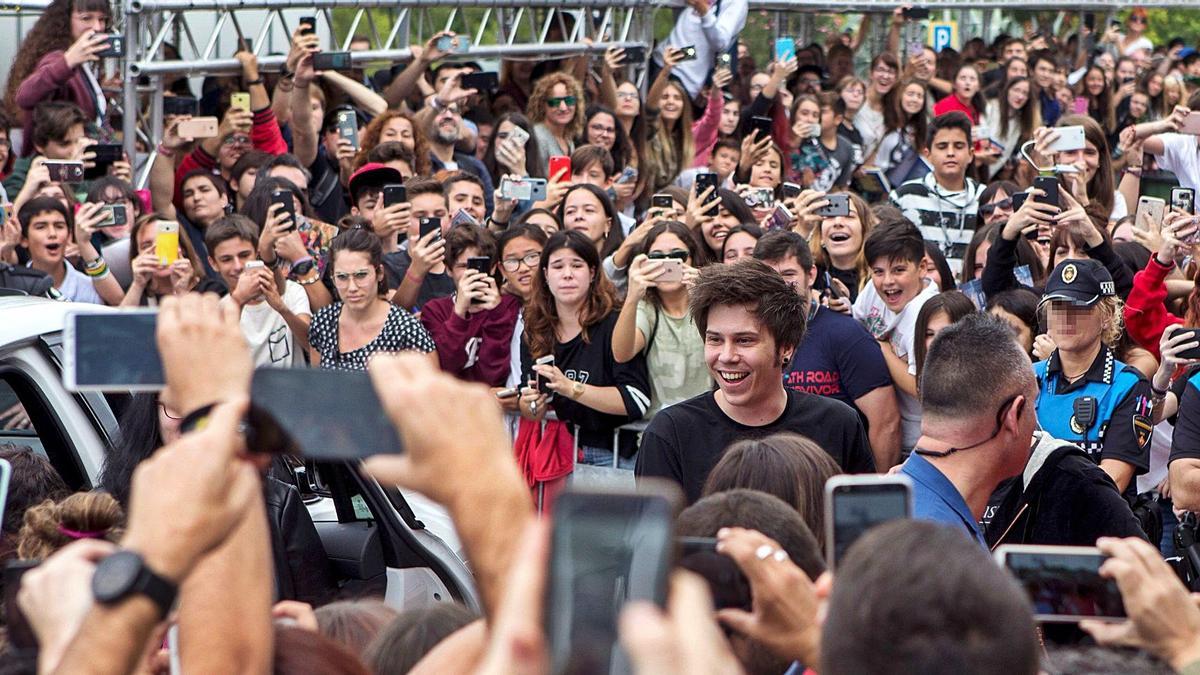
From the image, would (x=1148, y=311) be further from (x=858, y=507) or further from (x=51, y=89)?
(x=51, y=89)

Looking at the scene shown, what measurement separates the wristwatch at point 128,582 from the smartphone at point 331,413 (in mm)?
211

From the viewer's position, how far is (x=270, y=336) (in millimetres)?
7082

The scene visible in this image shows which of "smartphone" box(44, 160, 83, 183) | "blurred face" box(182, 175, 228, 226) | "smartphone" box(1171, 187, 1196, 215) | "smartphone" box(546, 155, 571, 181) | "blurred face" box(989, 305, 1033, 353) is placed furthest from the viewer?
"smartphone" box(546, 155, 571, 181)

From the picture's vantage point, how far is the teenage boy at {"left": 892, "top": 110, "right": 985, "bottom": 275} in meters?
9.38

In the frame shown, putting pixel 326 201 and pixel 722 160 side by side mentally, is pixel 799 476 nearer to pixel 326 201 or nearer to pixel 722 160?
pixel 326 201

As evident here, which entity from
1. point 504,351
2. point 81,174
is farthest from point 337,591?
point 81,174

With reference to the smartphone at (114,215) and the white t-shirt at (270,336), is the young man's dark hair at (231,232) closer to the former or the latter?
the white t-shirt at (270,336)

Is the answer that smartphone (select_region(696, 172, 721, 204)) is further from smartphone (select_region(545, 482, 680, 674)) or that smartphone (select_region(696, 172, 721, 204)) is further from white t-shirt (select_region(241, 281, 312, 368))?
smartphone (select_region(545, 482, 680, 674))

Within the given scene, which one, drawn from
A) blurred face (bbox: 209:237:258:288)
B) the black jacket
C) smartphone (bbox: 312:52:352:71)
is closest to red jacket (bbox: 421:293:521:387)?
blurred face (bbox: 209:237:258:288)

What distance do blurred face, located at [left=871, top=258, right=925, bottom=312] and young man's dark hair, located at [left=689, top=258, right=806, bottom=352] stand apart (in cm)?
237

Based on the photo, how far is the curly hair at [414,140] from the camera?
9.48 meters

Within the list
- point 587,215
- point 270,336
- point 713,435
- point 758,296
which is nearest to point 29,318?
point 713,435

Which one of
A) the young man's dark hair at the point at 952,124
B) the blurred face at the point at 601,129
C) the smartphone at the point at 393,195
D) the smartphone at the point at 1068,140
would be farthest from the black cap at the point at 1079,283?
the blurred face at the point at 601,129

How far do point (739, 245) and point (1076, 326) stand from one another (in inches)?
77.9
